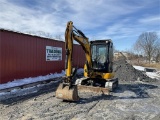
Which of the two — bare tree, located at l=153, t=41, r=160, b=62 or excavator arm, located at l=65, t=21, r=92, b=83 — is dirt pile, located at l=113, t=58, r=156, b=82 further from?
A: bare tree, located at l=153, t=41, r=160, b=62

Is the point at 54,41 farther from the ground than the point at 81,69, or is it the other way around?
the point at 54,41

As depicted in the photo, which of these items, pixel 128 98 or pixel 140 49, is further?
pixel 140 49

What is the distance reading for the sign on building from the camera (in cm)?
1590

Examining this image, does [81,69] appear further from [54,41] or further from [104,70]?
[104,70]

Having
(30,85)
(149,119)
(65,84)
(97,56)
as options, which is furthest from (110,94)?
(30,85)

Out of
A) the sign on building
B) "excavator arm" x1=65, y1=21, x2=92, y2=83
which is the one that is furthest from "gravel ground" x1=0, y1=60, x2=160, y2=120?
the sign on building

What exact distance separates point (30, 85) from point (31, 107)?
4145 millimetres

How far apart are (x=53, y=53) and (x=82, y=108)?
9.59 metres

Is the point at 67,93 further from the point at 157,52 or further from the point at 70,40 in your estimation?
the point at 157,52

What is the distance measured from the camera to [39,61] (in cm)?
1474

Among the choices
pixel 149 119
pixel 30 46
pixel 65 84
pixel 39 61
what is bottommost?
pixel 149 119

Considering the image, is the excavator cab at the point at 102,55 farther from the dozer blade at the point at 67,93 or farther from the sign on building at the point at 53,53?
the sign on building at the point at 53,53

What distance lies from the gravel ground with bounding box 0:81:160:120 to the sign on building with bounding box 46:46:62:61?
20.8ft

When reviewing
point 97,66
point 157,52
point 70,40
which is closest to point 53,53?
point 97,66
